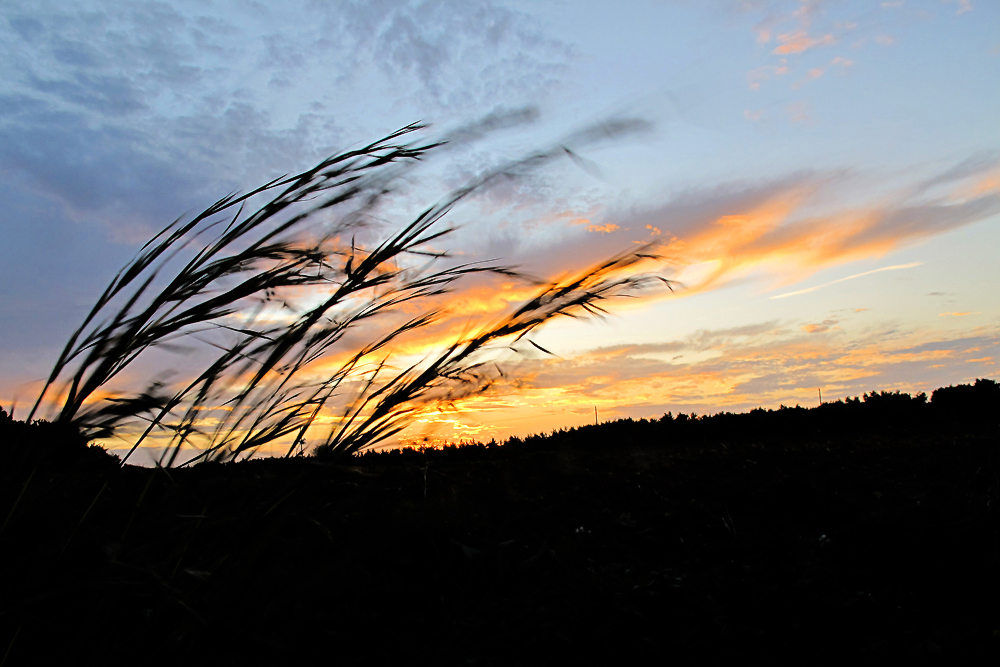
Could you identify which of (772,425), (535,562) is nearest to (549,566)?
(535,562)

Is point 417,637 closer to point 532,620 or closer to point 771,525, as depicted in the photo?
point 532,620

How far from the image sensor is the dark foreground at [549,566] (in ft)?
3.89

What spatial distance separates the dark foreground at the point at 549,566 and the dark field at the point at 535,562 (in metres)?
0.01

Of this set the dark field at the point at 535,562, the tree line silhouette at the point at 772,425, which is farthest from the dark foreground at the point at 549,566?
the tree line silhouette at the point at 772,425

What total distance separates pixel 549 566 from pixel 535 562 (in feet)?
0.23

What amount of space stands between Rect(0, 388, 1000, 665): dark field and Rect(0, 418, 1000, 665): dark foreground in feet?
0.04

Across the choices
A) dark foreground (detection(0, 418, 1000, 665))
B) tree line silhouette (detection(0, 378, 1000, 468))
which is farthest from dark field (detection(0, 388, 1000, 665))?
tree line silhouette (detection(0, 378, 1000, 468))

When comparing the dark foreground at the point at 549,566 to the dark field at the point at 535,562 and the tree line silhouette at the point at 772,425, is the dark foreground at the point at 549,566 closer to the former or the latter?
the dark field at the point at 535,562

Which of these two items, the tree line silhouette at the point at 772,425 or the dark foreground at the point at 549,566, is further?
the tree line silhouette at the point at 772,425

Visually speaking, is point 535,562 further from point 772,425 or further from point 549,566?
point 772,425

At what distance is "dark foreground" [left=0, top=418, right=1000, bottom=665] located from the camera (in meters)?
1.19

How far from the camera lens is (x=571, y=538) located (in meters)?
3.29

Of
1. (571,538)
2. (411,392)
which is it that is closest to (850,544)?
(571,538)

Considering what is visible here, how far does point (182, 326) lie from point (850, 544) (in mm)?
3373
